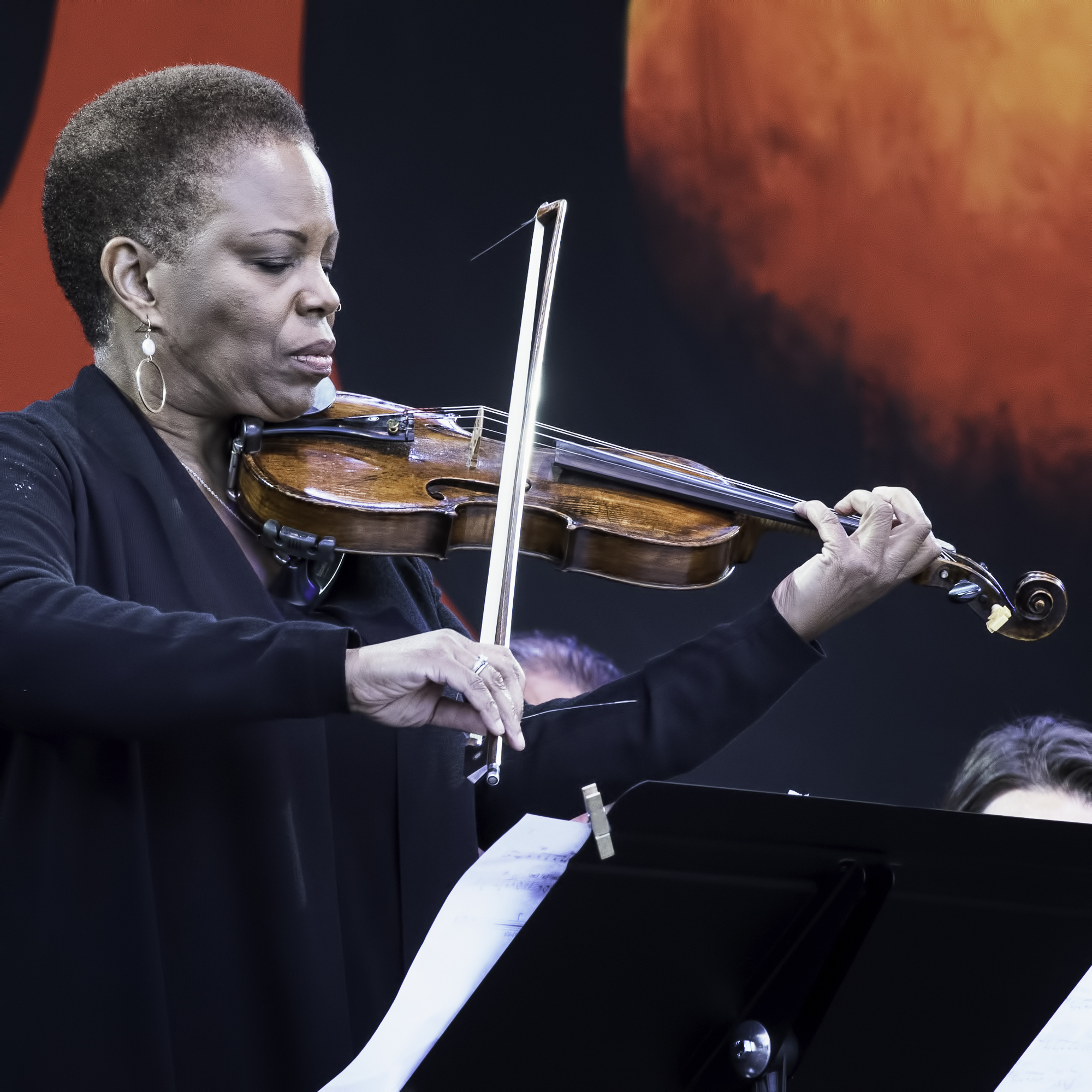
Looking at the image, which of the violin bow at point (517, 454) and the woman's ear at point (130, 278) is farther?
the woman's ear at point (130, 278)

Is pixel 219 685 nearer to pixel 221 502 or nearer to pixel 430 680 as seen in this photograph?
pixel 430 680

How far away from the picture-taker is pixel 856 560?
1.24 m

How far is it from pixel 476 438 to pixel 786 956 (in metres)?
0.64

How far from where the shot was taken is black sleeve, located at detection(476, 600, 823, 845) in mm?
1213

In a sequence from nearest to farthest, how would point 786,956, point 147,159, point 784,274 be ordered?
point 786,956, point 147,159, point 784,274

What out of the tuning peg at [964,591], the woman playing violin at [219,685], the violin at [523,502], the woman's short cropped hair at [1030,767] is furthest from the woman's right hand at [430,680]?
the woman's short cropped hair at [1030,767]

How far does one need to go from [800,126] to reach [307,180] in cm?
126

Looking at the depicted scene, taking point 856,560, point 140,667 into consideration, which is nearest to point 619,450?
point 856,560

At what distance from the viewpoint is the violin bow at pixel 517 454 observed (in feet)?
3.01

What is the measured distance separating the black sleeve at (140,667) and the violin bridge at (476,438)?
0.46 metres

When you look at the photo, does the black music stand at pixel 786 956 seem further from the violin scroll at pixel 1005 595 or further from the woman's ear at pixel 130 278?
the woman's ear at pixel 130 278

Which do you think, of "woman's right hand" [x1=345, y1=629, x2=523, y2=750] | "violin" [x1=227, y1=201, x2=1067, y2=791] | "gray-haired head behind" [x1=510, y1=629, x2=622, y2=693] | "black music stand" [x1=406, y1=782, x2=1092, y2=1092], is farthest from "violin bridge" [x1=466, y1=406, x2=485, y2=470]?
"gray-haired head behind" [x1=510, y1=629, x2=622, y2=693]

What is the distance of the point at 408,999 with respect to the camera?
30.6 inches

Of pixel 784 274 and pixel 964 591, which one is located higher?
pixel 784 274
